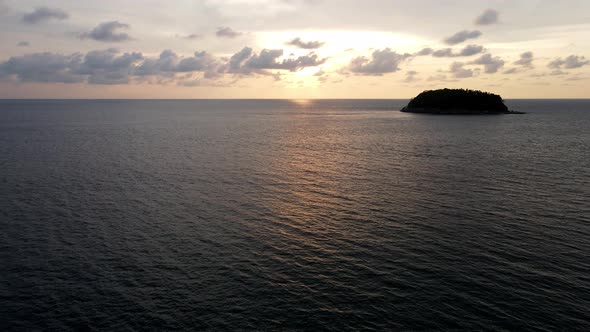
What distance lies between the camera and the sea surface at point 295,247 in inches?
1292

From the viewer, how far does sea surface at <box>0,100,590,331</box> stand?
32.8 m

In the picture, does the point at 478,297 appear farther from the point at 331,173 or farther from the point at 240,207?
the point at 331,173

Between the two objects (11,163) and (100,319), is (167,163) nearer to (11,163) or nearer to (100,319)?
(11,163)

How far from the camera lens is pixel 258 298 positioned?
3509cm

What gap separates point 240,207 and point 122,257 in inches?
829

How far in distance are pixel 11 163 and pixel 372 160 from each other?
8888 cm

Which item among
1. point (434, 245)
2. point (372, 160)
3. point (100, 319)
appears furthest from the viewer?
point (372, 160)

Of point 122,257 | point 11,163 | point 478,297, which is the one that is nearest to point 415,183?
point 478,297

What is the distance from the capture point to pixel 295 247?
45.9 meters

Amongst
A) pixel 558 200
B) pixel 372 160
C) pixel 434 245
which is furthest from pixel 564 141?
pixel 434 245

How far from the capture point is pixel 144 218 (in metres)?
56.3

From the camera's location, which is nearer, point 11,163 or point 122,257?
point 122,257

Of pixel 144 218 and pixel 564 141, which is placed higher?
pixel 564 141

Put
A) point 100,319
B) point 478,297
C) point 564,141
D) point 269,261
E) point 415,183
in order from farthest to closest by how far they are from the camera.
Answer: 1. point 564,141
2. point 415,183
3. point 269,261
4. point 478,297
5. point 100,319
